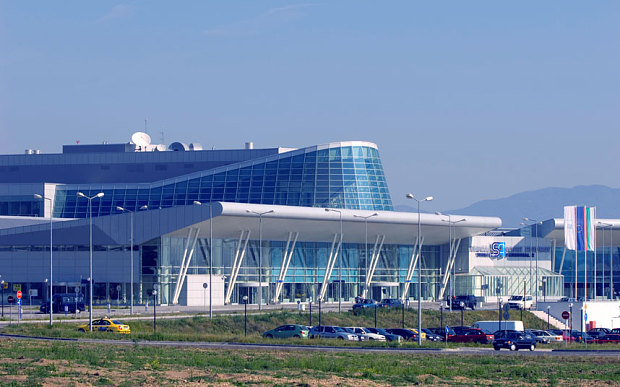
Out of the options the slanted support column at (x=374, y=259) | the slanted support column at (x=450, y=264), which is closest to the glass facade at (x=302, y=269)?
the slanted support column at (x=374, y=259)

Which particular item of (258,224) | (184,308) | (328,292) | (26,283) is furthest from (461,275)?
(26,283)

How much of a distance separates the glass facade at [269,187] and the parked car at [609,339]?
56.0m

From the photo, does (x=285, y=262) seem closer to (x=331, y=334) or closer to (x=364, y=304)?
(x=364, y=304)

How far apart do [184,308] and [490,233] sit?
60.2 metres

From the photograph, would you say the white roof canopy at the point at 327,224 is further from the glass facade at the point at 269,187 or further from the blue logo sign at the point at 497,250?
the glass facade at the point at 269,187

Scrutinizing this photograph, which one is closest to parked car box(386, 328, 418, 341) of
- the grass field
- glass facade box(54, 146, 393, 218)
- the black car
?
the black car

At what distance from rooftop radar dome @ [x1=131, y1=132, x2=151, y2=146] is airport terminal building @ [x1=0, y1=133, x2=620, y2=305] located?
297mm

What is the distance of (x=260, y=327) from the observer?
283 ft

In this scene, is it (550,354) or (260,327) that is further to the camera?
(260,327)

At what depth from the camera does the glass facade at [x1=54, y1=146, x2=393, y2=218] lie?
133750 mm

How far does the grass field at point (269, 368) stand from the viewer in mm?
41281

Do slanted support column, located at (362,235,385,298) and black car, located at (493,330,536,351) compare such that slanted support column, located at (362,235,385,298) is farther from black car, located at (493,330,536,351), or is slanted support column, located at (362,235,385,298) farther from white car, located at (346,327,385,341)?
black car, located at (493,330,536,351)

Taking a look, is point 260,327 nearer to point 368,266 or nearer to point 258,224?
point 258,224

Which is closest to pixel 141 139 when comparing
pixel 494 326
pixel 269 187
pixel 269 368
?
pixel 269 187
